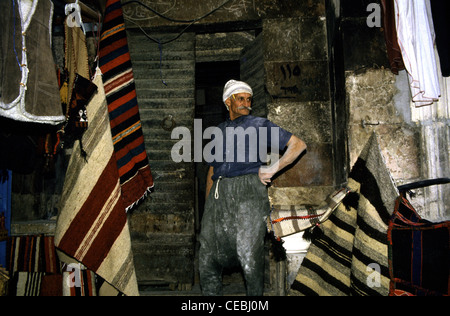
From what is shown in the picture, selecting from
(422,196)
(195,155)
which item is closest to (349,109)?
(422,196)

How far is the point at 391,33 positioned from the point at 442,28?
46 centimetres

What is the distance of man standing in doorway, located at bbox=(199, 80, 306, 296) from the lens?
9.32 ft

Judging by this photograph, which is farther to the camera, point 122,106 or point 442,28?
point 122,106

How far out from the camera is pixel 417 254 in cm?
212

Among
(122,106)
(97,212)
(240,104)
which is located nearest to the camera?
(97,212)

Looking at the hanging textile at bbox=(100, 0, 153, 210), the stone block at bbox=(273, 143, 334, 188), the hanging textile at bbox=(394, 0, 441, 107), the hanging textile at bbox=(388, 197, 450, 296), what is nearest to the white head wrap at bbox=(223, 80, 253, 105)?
the hanging textile at bbox=(100, 0, 153, 210)

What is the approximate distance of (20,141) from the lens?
3.70 m

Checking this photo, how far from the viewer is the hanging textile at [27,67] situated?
2.34 metres

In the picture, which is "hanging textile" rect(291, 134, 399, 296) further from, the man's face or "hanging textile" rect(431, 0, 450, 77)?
the man's face

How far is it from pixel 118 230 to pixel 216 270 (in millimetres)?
1163

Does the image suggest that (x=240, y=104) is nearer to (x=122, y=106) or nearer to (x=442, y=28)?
(x=122, y=106)

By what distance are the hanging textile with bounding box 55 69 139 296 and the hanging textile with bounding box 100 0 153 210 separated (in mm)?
169

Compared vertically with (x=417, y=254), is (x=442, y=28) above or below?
above

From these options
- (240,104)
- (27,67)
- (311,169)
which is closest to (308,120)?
(311,169)
